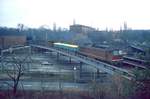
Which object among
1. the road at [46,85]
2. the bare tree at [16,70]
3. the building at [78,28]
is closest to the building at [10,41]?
the bare tree at [16,70]

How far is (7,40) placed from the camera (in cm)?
2328

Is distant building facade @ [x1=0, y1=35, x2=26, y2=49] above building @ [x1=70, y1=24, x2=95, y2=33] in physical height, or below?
below

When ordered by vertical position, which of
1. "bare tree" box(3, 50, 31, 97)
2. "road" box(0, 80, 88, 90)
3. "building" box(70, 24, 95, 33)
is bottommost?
"road" box(0, 80, 88, 90)

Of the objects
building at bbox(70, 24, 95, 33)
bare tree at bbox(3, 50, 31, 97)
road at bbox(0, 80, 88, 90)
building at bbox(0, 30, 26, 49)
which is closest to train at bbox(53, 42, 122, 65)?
building at bbox(0, 30, 26, 49)

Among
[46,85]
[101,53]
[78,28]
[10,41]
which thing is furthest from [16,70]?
[78,28]

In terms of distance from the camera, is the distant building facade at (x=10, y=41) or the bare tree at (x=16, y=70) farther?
the distant building facade at (x=10, y=41)

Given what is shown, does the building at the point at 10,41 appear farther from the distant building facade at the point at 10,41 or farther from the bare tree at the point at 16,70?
the bare tree at the point at 16,70

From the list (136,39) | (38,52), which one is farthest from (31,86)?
(136,39)

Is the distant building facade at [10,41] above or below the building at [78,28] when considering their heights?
below

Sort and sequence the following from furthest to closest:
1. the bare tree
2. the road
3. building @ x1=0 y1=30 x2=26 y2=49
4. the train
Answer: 1. building @ x1=0 y1=30 x2=26 y2=49
2. the train
3. the road
4. the bare tree

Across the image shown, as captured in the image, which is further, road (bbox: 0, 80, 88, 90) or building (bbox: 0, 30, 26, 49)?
building (bbox: 0, 30, 26, 49)

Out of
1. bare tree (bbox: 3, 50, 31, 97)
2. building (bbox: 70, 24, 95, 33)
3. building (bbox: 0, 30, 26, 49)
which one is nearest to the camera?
bare tree (bbox: 3, 50, 31, 97)

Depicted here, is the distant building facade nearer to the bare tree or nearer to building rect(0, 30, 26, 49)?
building rect(0, 30, 26, 49)

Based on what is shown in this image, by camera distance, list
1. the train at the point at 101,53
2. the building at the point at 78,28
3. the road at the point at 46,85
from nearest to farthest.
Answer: the road at the point at 46,85
the train at the point at 101,53
the building at the point at 78,28
